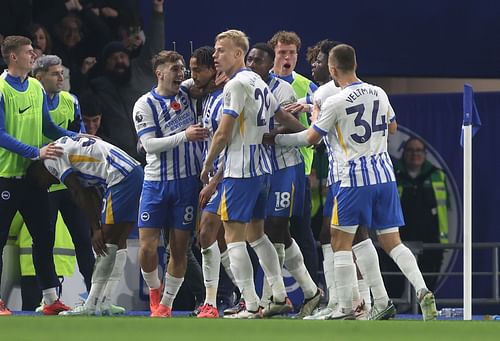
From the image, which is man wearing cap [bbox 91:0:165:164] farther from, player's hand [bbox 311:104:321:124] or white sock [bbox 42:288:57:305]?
player's hand [bbox 311:104:321:124]

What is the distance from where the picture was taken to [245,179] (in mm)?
10898

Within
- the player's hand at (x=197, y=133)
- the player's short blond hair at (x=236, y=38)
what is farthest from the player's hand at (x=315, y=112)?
the player's hand at (x=197, y=133)

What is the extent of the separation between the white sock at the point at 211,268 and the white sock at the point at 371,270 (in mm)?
1087

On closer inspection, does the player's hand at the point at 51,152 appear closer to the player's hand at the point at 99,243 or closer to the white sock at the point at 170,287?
the player's hand at the point at 99,243

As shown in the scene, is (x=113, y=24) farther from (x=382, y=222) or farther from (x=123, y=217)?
(x=382, y=222)

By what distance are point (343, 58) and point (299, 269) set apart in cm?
193

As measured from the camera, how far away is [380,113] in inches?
419

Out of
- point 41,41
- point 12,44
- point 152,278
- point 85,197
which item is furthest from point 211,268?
point 41,41

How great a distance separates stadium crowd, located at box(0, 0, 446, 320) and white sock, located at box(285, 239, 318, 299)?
2 centimetres

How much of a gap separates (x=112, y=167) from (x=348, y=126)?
2.08 meters

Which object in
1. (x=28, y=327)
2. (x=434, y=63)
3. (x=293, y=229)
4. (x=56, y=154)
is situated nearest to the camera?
(x=28, y=327)

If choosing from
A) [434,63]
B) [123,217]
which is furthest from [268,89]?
[434,63]

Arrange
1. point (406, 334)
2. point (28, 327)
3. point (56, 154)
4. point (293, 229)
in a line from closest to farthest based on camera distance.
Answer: point (406, 334)
point (28, 327)
point (56, 154)
point (293, 229)

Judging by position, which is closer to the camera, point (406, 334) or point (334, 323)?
point (406, 334)
